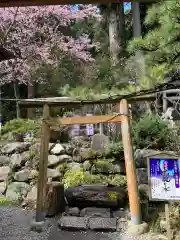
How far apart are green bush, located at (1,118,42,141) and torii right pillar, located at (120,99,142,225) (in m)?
5.64

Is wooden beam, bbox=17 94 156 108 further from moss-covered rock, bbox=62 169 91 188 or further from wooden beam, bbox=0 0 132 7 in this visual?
wooden beam, bbox=0 0 132 7

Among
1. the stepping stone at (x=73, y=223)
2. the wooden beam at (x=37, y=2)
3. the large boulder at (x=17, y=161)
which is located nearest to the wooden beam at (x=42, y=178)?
the stepping stone at (x=73, y=223)

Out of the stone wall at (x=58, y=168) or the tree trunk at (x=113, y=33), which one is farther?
the tree trunk at (x=113, y=33)

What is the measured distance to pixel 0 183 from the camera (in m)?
9.85

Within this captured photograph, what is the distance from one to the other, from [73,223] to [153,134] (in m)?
3.06

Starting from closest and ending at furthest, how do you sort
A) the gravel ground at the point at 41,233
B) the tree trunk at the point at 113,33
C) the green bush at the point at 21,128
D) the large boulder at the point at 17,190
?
the gravel ground at the point at 41,233 < the large boulder at the point at 17,190 < the tree trunk at the point at 113,33 < the green bush at the point at 21,128

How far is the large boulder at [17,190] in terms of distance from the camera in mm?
8672

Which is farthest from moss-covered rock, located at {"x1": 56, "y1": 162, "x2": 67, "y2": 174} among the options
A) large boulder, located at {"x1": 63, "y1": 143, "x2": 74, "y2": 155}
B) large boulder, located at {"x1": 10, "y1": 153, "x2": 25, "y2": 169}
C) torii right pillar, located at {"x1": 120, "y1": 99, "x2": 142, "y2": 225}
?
torii right pillar, located at {"x1": 120, "y1": 99, "x2": 142, "y2": 225}

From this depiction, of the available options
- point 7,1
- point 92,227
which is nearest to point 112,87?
point 7,1

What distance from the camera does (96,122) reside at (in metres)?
6.71

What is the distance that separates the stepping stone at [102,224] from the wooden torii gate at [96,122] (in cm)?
43

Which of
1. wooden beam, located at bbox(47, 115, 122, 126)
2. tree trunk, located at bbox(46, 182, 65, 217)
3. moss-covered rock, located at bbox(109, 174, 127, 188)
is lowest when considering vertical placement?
tree trunk, located at bbox(46, 182, 65, 217)

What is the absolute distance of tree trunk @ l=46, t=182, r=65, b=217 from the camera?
23.8ft

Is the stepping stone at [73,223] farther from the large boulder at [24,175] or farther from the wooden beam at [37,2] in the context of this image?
the wooden beam at [37,2]
